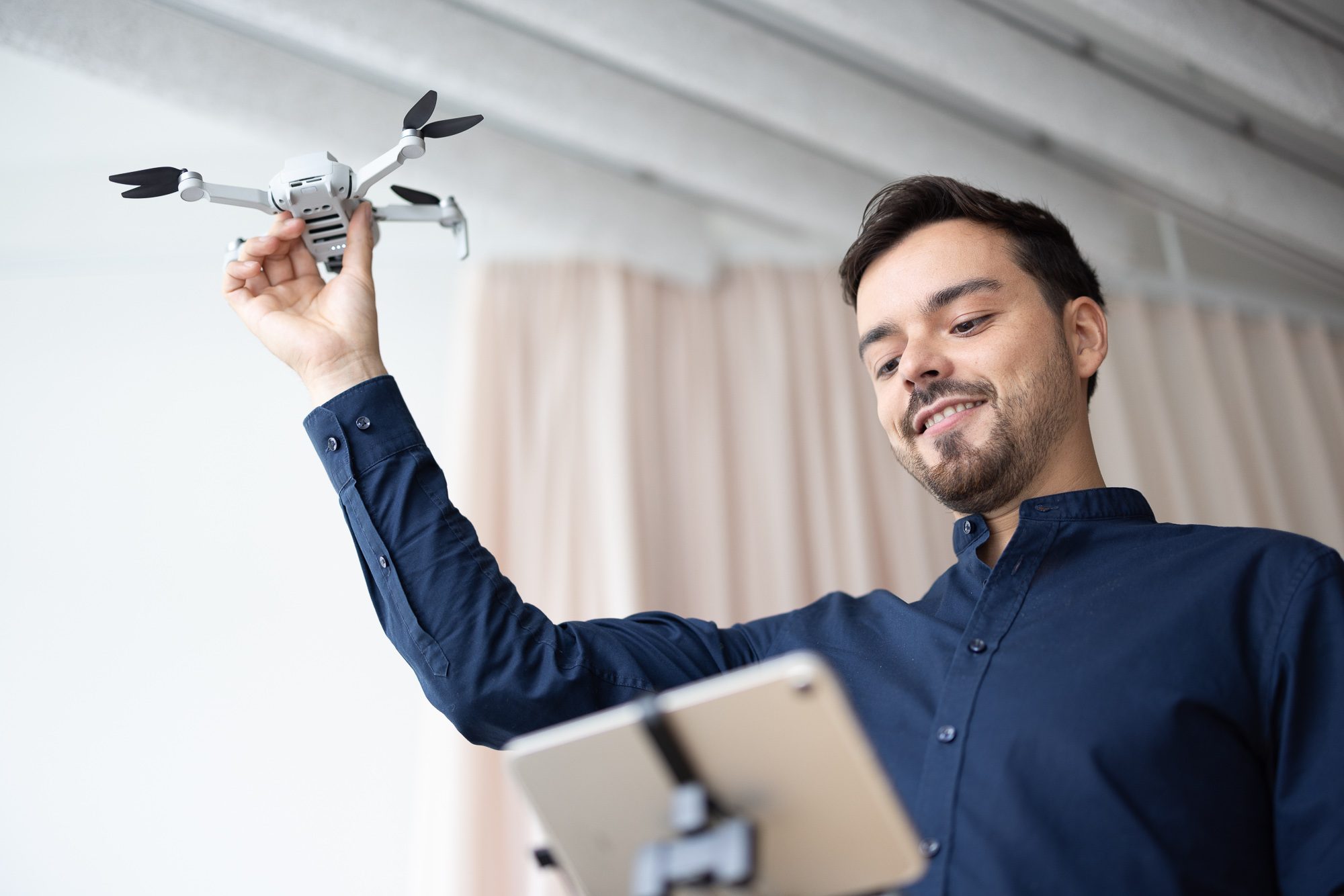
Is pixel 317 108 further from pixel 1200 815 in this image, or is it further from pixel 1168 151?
pixel 1200 815

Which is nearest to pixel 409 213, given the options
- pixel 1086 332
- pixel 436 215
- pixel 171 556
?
pixel 436 215

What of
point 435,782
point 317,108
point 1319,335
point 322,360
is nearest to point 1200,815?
point 322,360

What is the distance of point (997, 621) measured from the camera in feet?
4.10

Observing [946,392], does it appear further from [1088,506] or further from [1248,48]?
[1248,48]

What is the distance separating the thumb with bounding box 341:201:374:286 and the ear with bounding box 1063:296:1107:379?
93 centimetres

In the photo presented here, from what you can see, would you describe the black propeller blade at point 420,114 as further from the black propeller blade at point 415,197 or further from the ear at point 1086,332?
the ear at point 1086,332

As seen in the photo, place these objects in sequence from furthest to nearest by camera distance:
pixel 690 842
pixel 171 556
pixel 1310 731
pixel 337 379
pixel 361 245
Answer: pixel 171 556 → pixel 361 245 → pixel 337 379 → pixel 1310 731 → pixel 690 842

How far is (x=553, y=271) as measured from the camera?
3.05 metres

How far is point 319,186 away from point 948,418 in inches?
32.9

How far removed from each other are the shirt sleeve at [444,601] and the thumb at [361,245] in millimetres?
178

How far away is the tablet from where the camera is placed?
31.0 inches

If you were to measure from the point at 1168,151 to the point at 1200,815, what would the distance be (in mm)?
2028

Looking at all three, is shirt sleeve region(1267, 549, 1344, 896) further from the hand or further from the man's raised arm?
the hand

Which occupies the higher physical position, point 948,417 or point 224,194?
point 224,194
